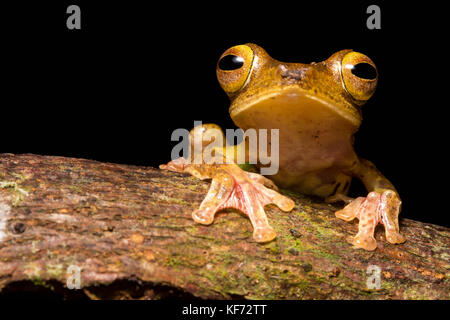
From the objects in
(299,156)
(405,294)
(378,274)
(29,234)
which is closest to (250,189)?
(299,156)

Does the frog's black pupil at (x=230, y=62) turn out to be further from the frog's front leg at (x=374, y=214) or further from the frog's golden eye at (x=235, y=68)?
the frog's front leg at (x=374, y=214)

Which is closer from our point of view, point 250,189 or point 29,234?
point 29,234

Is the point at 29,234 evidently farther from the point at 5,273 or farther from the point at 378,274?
the point at 378,274

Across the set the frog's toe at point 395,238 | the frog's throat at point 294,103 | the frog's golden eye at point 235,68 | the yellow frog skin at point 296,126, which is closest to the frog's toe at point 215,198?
the yellow frog skin at point 296,126

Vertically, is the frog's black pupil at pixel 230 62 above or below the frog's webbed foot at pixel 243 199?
above

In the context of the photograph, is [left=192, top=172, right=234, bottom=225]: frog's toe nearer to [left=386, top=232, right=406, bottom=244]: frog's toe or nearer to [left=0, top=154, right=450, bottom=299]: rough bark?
[left=0, top=154, right=450, bottom=299]: rough bark

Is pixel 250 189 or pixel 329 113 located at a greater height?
pixel 329 113

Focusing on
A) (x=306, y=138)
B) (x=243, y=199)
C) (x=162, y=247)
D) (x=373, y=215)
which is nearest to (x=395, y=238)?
(x=373, y=215)
